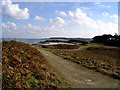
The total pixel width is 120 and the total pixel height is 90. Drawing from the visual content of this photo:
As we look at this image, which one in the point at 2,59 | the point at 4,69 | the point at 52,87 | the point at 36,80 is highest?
the point at 2,59

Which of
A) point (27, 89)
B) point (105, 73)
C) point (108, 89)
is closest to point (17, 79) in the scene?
point (27, 89)

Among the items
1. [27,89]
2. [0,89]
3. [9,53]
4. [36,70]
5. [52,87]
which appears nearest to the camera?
[0,89]

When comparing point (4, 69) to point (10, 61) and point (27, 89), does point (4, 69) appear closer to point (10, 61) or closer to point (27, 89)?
point (10, 61)

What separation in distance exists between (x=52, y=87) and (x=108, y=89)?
2.92 metres

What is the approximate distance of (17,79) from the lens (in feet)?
12.8

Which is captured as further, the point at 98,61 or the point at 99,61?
the point at 99,61

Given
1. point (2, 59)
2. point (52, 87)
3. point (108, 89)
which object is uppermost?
point (2, 59)

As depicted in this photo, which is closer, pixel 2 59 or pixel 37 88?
pixel 37 88

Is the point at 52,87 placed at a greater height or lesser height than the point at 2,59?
lesser

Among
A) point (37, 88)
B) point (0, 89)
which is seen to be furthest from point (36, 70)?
point (0, 89)

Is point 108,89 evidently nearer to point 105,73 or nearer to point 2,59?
point 105,73

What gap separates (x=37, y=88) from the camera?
4.06 m

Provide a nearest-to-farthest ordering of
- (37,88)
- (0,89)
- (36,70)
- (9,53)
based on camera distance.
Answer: (0,89), (37,88), (36,70), (9,53)

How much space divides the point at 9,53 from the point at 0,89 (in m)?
2.36
